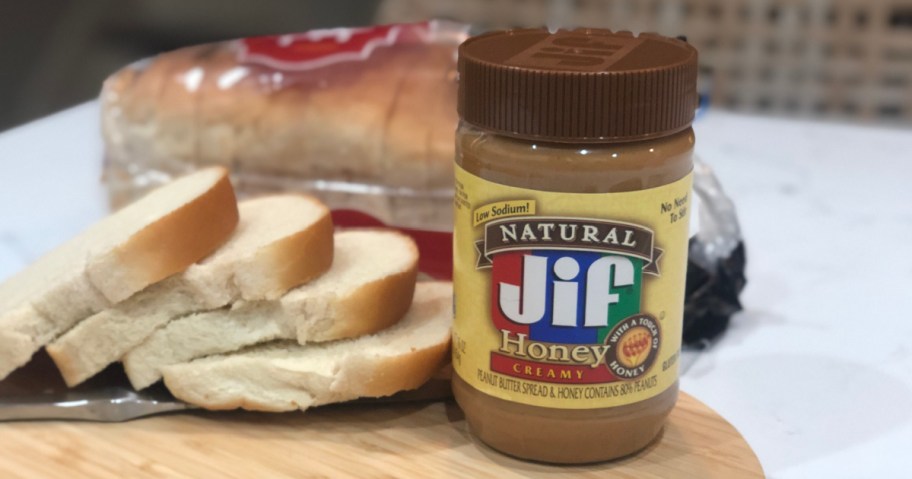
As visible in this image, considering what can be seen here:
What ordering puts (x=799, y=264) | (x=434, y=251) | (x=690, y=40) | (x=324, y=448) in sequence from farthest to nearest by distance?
1. (x=690, y=40)
2. (x=799, y=264)
3. (x=434, y=251)
4. (x=324, y=448)

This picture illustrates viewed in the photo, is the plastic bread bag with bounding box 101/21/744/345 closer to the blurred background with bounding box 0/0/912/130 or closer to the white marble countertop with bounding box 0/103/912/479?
the white marble countertop with bounding box 0/103/912/479

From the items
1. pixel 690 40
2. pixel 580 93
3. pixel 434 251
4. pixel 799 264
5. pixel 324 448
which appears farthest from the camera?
pixel 690 40

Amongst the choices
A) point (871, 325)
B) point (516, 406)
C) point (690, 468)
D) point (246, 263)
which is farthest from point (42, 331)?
point (871, 325)

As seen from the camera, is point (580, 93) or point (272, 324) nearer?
point (580, 93)

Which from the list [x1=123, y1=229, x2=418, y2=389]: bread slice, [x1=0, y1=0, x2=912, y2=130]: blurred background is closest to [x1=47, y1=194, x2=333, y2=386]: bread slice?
[x1=123, y1=229, x2=418, y2=389]: bread slice

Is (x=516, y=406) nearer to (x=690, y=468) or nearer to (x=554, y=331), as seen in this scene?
(x=554, y=331)

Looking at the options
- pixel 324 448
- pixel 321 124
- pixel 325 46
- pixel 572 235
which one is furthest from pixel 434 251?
pixel 572 235

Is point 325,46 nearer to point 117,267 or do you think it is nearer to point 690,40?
point 117,267

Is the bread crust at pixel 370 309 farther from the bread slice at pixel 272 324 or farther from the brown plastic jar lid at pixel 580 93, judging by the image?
the brown plastic jar lid at pixel 580 93
